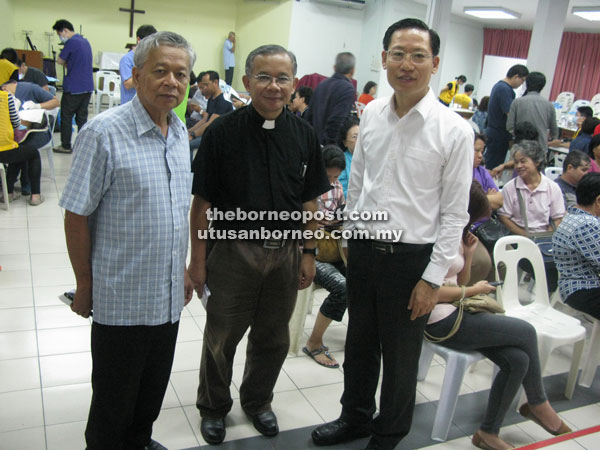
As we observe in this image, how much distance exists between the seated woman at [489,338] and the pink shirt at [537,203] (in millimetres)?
1626

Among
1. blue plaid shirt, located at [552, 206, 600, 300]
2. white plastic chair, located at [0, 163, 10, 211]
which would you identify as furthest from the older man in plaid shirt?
white plastic chair, located at [0, 163, 10, 211]

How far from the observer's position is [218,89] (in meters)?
5.54

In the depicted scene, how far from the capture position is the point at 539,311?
282 centimetres

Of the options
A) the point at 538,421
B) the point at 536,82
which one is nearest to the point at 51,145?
the point at 538,421

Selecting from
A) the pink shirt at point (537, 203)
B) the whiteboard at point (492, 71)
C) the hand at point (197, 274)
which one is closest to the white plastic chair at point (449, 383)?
the hand at point (197, 274)

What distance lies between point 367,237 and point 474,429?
1.16 m

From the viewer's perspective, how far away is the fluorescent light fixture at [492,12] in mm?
11087

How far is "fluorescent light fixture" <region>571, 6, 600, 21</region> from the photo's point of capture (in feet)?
30.1

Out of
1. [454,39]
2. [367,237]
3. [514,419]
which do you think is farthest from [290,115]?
[454,39]

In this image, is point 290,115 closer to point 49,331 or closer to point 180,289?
point 180,289

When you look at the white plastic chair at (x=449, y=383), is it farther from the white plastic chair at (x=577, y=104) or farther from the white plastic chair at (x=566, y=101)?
the white plastic chair at (x=566, y=101)

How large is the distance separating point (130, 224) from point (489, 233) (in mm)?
2670

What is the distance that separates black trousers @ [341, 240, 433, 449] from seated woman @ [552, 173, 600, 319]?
1.32 metres

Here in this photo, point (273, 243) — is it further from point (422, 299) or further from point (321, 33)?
point (321, 33)
